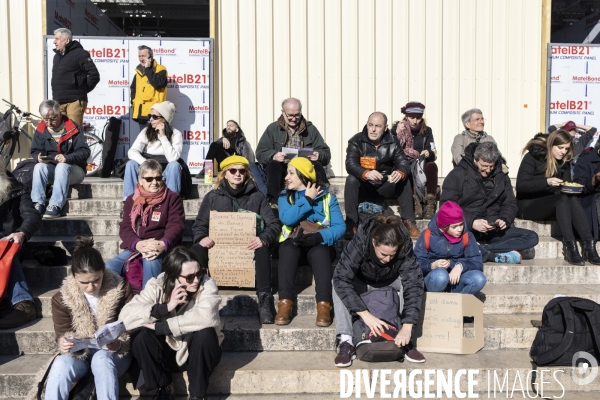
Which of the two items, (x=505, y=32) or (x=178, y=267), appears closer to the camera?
(x=178, y=267)

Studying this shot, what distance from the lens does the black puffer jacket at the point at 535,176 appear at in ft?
21.1

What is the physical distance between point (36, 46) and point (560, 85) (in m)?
7.03

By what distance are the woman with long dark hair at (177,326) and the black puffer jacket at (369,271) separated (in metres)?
0.96

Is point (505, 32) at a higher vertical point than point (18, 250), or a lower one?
higher

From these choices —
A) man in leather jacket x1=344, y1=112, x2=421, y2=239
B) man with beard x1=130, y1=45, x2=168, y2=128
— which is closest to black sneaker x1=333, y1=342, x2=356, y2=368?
man in leather jacket x1=344, y1=112, x2=421, y2=239

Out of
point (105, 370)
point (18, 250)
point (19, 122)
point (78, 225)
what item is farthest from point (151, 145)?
point (105, 370)

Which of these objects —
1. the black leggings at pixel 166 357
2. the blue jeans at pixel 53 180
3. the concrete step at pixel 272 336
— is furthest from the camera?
the blue jeans at pixel 53 180

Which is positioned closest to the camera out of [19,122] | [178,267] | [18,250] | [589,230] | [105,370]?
[105,370]

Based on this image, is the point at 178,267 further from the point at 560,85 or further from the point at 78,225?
the point at 560,85

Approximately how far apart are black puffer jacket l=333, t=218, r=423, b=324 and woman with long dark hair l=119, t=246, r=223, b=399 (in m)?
0.96

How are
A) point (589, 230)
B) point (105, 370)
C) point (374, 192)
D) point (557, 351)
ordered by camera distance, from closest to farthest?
1. point (105, 370)
2. point (557, 351)
3. point (589, 230)
4. point (374, 192)

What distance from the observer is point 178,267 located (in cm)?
418

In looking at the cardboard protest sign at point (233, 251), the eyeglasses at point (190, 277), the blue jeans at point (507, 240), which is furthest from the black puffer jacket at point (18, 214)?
the blue jeans at point (507, 240)

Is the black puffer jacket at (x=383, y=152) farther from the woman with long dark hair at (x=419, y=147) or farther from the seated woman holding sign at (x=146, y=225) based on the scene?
the seated woman holding sign at (x=146, y=225)
